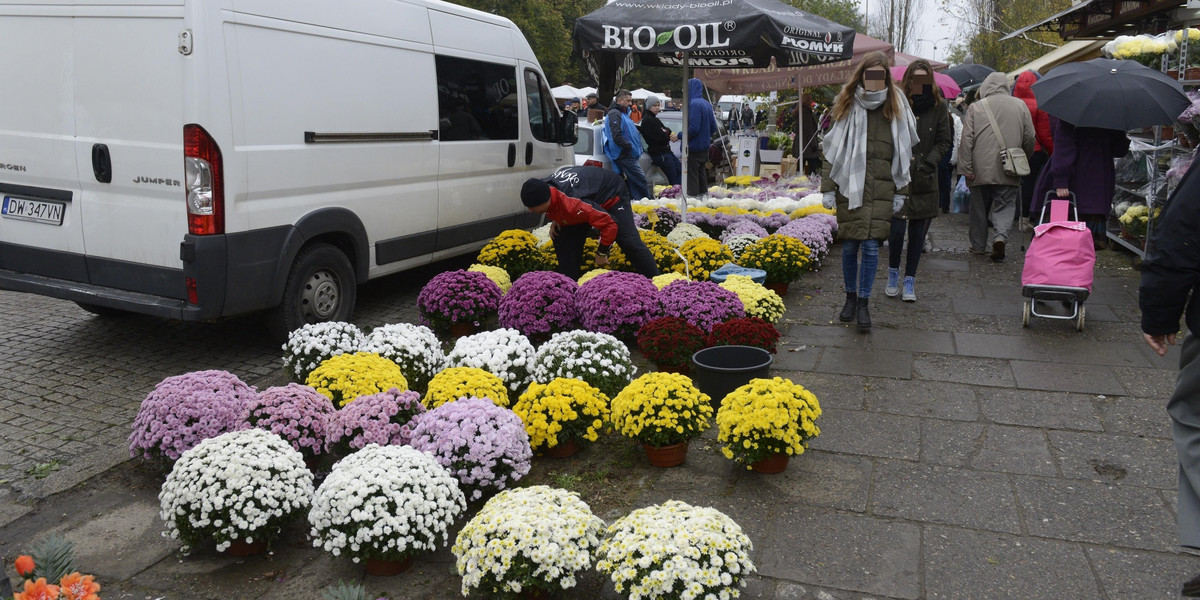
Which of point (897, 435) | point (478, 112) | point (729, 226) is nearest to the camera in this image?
point (897, 435)

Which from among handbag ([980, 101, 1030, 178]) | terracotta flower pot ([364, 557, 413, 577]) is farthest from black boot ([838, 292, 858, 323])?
terracotta flower pot ([364, 557, 413, 577])

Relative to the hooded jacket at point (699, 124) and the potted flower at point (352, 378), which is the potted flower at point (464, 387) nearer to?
the potted flower at point (352, 378)

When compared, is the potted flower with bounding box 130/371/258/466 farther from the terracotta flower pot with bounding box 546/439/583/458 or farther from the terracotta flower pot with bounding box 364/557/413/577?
the terracotta flower pot with bounding box 546/439/583/458

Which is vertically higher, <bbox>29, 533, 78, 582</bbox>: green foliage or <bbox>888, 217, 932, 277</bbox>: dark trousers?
<bbox>888, 217, 932, 277</bbox>: dark trousers

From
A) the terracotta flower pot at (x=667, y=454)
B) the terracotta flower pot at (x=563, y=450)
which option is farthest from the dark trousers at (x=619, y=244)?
the terracotta flower pot at (x=667, y=454)

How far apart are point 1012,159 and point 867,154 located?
3.35 meters

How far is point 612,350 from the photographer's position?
5.37 m

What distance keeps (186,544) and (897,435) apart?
3.59m

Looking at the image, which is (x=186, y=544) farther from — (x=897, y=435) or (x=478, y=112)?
(x=478, y=112)

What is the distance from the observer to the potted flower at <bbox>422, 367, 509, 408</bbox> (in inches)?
189

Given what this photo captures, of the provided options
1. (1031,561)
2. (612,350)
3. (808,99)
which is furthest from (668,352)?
(808,99)

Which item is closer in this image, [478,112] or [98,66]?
[98,66]

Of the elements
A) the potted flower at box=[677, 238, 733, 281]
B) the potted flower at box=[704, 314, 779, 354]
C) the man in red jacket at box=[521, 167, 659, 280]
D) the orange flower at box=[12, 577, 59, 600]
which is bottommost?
the orange flower at box=[12, 577, 59, 600]

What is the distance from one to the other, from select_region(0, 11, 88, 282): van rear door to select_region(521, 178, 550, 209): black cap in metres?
3.10
